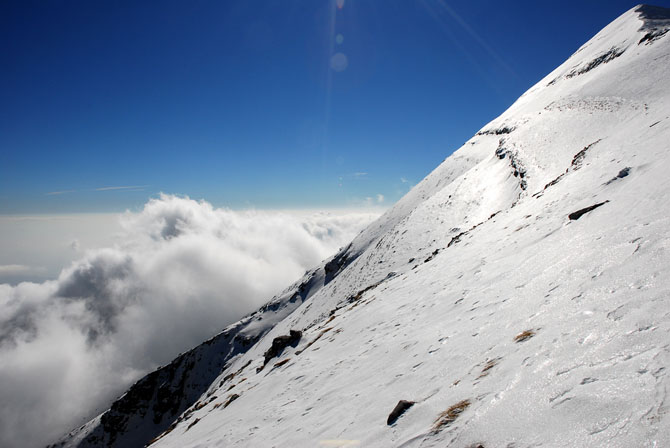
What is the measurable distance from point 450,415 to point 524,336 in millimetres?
2177

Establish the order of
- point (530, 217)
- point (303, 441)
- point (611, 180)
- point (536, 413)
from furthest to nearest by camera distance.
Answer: point (530, 217)
point (611, 180)
point (303, 441)
point (536, 413)

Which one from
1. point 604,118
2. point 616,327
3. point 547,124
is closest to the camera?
point 616,327

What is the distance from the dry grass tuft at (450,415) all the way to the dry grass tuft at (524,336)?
1.73m

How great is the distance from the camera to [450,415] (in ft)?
14.7

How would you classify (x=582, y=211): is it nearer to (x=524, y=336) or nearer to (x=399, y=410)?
(x=524, y=336)

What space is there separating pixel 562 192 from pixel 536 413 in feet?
46.2

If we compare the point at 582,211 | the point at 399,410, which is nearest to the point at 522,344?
the point at 399,410

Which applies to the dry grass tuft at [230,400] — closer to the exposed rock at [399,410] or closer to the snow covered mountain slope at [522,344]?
the snow covered mountain slope at [522,344]

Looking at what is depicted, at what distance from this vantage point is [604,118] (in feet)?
80.7

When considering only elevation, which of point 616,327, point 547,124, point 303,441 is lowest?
point 616,327

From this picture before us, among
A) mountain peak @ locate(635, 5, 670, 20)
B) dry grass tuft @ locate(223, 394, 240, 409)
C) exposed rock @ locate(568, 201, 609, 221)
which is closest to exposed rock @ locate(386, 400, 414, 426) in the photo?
exposed rock @ locate(568, 201, 609, 221)

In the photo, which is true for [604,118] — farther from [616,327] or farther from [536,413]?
[536,413]

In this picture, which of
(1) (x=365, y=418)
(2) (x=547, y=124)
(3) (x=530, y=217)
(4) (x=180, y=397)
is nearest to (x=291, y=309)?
(4) (x=180, y=397)

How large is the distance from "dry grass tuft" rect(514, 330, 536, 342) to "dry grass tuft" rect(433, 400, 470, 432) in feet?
5.69
